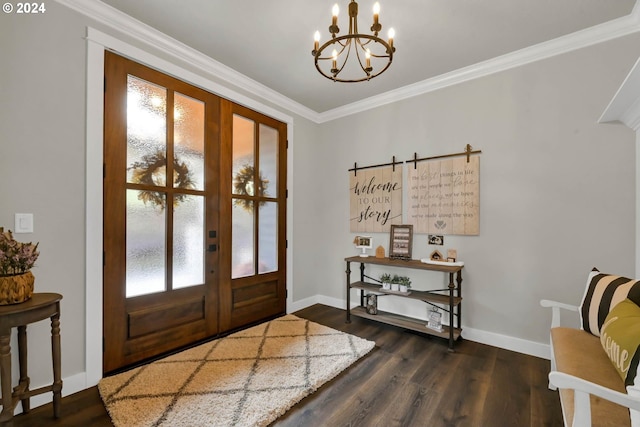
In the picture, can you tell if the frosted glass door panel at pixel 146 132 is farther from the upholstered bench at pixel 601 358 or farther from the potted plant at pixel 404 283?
the upholstered bench at pixel 601 358

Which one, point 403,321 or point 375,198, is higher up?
point 375,198

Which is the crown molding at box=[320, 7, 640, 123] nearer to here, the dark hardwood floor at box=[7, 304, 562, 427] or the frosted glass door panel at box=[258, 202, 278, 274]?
the frosted glass door panel at box=[258, 202, 278, 274]

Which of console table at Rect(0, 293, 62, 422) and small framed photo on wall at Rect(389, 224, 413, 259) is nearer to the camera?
console table at Rect(0, 293, 62, 422)

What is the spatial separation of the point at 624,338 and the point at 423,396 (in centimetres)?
117

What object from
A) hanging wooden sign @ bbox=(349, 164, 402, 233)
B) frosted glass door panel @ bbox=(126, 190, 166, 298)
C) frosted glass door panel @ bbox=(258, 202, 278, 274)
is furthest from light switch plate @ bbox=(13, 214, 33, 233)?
hanging wooden sign @ bbox=(349, 164, 402, 233)

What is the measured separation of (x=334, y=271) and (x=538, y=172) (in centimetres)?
253

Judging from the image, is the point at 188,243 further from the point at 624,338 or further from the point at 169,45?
the point at 624,338

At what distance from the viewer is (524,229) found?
8.33ft

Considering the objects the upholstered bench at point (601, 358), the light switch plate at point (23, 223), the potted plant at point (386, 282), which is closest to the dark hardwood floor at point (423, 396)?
the upholstered bench at point (601, 358)

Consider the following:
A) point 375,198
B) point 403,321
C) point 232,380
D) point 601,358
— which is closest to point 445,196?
point 375,198

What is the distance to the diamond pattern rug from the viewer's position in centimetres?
170

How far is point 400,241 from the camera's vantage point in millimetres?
3221

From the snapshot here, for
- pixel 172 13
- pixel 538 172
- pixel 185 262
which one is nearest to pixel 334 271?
pixel 185 262

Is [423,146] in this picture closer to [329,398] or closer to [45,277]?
[329,398]
